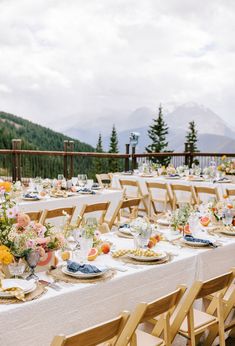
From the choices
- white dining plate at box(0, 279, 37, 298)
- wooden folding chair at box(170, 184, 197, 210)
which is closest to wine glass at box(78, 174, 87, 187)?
wooden folding chair at box(170, 184, 197, 210)

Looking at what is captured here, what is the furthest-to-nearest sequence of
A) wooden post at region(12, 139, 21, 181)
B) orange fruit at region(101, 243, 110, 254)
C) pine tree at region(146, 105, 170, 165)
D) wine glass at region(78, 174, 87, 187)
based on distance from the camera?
pine tree at region(146, 105, 170, 165) < wooden post at region(12, 139, 21, 181) < wine glass at region(78, 174, 87, 187) < orange fruit at region(101, 243, 110, 254)

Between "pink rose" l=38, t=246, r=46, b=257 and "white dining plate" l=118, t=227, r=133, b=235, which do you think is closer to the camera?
"pink rose" l=38, t=246, r=46, b=257

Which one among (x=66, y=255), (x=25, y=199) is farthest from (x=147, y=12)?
(x=66, y=255)

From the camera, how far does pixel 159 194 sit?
8.34 meters

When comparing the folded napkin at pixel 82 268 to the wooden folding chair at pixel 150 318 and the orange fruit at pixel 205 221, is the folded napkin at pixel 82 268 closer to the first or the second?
the wooden folding chair at pixel 150 318

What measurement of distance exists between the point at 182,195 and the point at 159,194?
447mm

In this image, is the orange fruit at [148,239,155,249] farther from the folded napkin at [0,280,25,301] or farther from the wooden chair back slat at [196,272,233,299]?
the folded napkin at [0,280,25,301]

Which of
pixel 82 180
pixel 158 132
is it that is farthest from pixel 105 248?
pixel 158 132

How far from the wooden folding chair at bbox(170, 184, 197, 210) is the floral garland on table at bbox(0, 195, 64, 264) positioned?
14.6 feet

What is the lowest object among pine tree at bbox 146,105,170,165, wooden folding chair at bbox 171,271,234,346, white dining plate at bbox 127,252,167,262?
wooden folding chair at bbox 171,271,234,346

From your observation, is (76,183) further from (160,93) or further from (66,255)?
(160,93)

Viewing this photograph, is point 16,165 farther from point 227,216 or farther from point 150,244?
point 150,244

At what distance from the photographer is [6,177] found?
10164 millimetres

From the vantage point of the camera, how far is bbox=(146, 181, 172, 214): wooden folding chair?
7.88m
